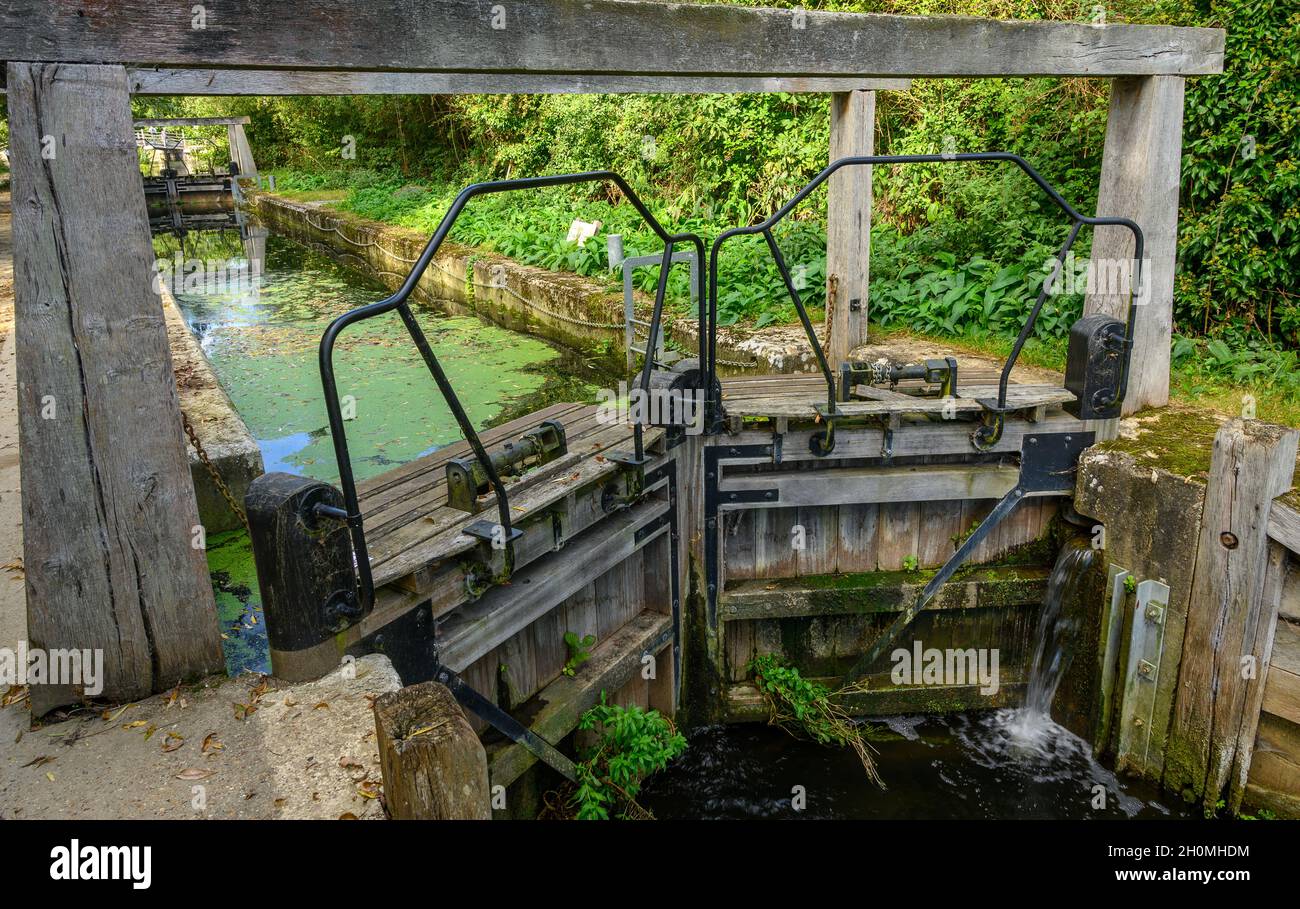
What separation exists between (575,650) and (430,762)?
95.5 inches

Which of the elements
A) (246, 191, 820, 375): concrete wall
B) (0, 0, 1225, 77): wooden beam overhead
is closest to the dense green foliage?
(246, 191, 820, 375): concrete wall

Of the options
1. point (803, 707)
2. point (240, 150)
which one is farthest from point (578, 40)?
point (240, 150)

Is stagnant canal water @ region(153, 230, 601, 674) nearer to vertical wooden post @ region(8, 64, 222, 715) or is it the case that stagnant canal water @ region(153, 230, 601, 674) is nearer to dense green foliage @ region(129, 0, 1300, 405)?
vertical wooden post @ region(8, 64, 222, 715)

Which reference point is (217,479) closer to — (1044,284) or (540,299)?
(1044,284)

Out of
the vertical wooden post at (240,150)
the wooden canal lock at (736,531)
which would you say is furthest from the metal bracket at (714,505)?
the vertical wooden post at (240,150)

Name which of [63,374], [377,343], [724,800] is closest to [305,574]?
[63,374]

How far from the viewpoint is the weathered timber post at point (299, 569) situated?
261 cm

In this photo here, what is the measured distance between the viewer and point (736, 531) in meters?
5.16

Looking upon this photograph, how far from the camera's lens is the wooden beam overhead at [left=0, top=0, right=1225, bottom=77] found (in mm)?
2443

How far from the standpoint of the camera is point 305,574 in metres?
2.69

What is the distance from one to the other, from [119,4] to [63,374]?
3.38ft

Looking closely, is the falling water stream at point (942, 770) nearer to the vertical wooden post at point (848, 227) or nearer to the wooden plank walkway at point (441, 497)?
the wooden plank walkway at point (441, 497)

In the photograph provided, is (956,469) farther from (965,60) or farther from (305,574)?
(305,574)

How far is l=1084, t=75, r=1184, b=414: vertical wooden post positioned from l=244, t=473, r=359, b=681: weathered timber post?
444cm
